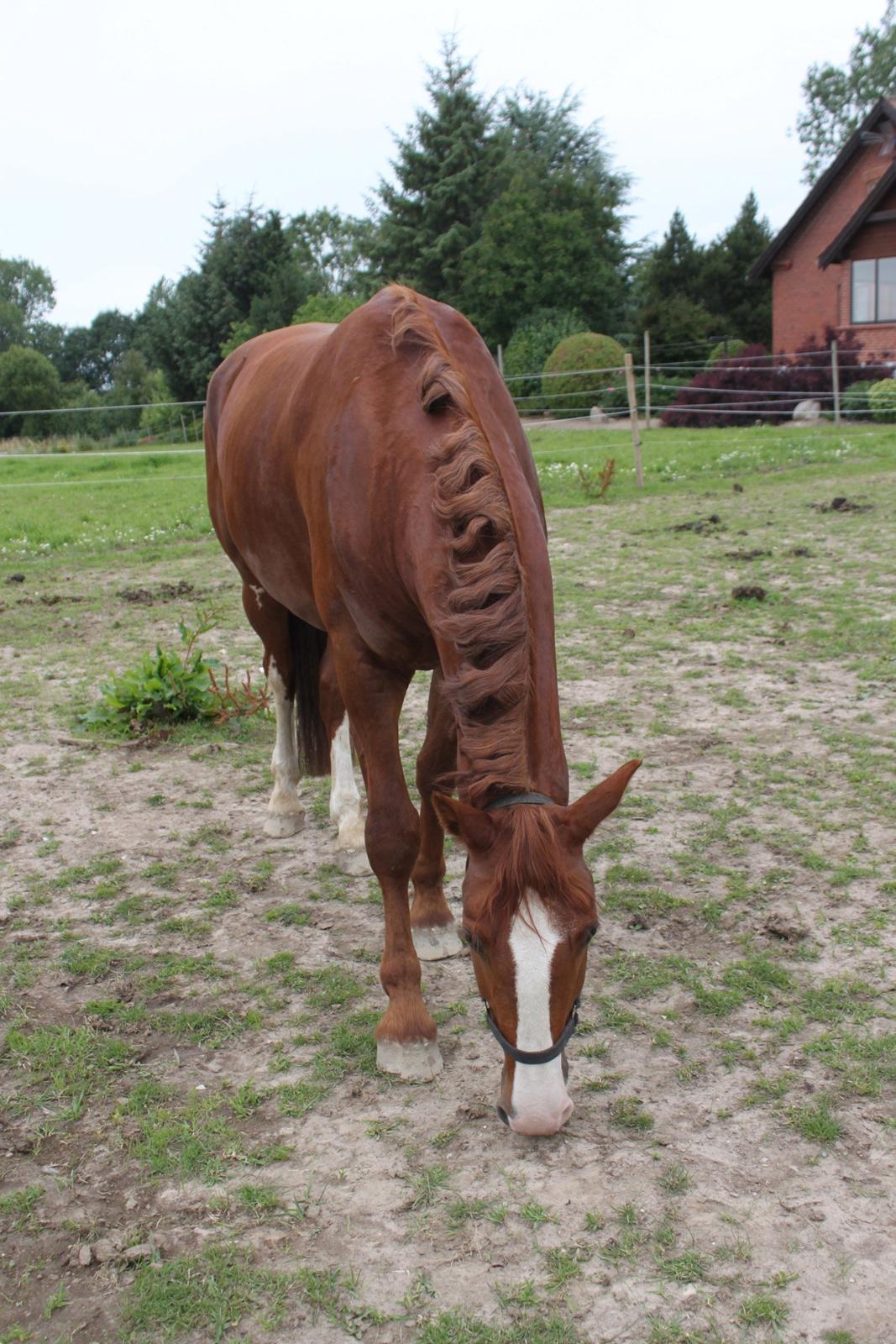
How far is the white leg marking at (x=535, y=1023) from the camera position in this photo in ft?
A: 6.50

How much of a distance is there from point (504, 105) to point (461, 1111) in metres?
50.0

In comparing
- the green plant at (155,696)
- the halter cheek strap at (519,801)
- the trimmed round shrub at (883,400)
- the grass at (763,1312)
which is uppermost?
the trimmed round shrub at (883,400)

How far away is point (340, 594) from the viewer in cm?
287

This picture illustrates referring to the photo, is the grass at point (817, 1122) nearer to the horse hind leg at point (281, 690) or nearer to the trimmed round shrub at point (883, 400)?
the horse hind leg at point (281, 690)

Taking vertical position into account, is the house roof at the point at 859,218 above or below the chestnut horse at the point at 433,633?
above

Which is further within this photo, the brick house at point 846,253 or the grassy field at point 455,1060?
the brick house at point 846,253

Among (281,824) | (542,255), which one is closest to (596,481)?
(281,824)

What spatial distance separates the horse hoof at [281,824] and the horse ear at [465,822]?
2.19 m

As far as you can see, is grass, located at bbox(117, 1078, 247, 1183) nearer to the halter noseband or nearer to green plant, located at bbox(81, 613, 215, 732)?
the halter noseband

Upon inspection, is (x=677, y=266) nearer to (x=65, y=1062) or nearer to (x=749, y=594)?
(x=749, y=594)

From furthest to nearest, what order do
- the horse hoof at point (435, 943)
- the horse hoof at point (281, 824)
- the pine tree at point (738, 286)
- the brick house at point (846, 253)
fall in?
the pine tree at point (738, 286) → the brick house at point (846, 253) → the horse hoof at point (281, 824) → the horse hoof at point (435, 943)

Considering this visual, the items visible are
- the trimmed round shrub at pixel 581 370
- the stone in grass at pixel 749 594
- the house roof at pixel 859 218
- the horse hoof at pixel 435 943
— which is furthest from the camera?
the trimmed round shrub at pixel 581 370

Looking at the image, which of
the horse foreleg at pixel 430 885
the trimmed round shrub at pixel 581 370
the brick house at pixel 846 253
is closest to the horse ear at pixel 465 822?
the horse foreleg at pixel 430 885

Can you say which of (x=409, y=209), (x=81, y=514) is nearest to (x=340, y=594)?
(x=81, y=514)
